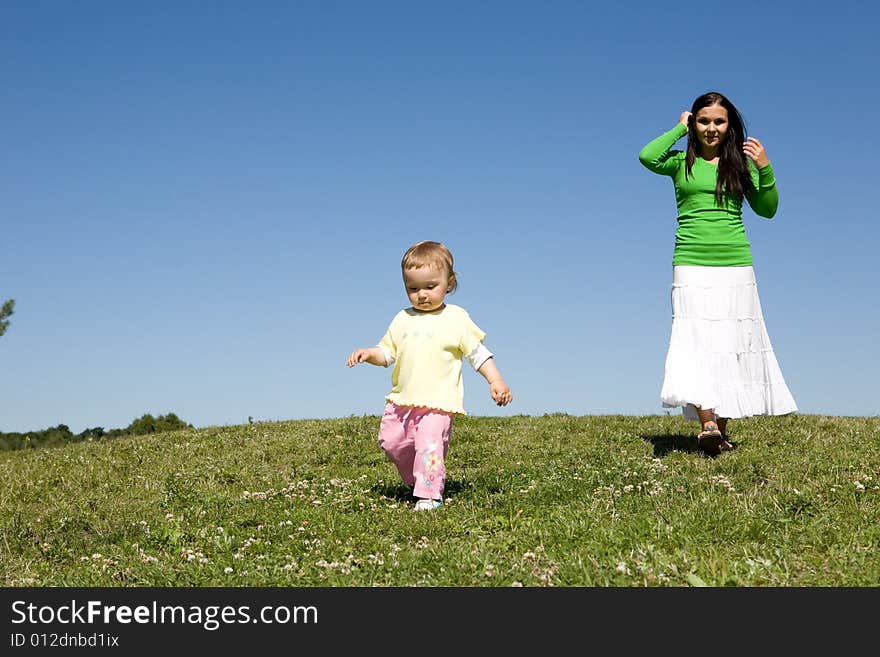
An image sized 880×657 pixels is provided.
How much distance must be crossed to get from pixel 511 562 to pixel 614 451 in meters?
7.75

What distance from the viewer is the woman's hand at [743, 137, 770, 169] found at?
41.4 ft

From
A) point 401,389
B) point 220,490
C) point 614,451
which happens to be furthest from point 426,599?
point 614,451

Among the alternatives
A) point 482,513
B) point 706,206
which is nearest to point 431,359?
point 482,513

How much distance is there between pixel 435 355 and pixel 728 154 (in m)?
5.80

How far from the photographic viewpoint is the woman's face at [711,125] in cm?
1282

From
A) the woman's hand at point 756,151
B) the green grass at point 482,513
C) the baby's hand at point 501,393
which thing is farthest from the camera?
the woman's hand at point 756,151

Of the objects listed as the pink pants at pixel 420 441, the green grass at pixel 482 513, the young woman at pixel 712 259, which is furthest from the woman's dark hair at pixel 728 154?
the pink pants at pixel 420 441

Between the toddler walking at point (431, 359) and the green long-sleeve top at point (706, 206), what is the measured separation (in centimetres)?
442

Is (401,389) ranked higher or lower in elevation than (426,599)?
higher

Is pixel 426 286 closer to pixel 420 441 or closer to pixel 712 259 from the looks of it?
pixel 420 441

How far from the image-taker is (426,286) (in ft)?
33.1

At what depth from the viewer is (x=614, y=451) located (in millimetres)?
14406

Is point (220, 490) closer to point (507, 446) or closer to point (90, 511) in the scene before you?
point (90, 511)

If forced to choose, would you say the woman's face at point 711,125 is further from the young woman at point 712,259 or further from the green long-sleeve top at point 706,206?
the green long-sleeve top at point 706,206
